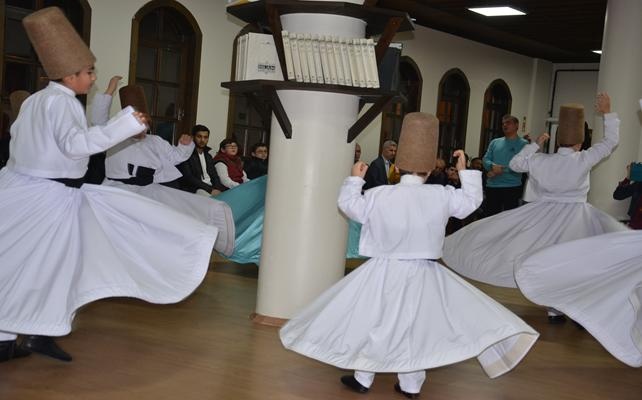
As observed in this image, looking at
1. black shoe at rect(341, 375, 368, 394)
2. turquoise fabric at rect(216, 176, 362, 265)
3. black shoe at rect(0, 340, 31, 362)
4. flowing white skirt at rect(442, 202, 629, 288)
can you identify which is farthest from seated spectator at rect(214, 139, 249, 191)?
black shoe at rect(341, 375, 368, 394)

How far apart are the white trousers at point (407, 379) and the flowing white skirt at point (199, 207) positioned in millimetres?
2311

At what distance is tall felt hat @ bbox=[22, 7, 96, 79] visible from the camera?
11.7ft

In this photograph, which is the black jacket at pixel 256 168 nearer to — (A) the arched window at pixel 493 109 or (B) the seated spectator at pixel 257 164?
(B) the seated spectator at pixel 257 164

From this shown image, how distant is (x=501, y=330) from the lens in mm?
3365

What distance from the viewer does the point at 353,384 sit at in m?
3.57

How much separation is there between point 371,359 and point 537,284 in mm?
1538

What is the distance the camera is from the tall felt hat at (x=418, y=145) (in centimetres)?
367

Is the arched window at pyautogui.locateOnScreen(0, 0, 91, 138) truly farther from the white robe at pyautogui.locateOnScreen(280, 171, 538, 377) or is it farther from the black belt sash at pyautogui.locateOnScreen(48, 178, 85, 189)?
the white robe at pyautogui.locateOnScreen(280, 171, 538, 377)

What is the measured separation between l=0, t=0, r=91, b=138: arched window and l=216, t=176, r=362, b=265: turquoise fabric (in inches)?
103

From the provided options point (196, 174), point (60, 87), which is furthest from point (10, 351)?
point (196, 174)

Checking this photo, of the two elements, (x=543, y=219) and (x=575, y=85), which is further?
(x=575, y=85)

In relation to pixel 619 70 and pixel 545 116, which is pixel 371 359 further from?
pixel 545 116

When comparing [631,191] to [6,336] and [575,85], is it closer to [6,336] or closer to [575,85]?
[6,336]

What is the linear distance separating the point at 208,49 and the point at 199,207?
14.7 ft
